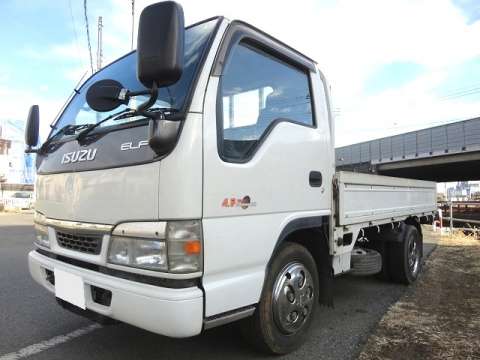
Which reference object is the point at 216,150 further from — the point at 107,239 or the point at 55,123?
the point at 55,123

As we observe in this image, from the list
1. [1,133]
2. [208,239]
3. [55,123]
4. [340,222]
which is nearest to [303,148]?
[340,222]

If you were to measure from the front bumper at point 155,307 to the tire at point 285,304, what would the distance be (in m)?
0.71

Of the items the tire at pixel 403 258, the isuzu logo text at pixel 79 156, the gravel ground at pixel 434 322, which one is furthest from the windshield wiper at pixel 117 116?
the tire at pixel 403 258

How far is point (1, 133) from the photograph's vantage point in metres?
51.1

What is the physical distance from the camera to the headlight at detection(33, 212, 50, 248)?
3198 mm

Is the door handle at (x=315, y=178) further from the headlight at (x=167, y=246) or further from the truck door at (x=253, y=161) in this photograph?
the headlight at (x=167, y=246)

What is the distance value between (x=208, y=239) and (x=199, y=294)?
305 millimetres

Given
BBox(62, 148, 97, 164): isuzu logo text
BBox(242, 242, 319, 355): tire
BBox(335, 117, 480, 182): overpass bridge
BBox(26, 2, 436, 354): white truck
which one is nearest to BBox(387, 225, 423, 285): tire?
BBox(26, 2, 436, 354): white truck

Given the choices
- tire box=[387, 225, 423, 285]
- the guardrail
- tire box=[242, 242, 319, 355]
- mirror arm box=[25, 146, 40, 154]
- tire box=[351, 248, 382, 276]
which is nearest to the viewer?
tire box=[242, 242, 319, 355]

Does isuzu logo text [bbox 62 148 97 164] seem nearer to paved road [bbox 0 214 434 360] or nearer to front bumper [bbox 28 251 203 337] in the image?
front bumper [bbox 28 251 203 337]

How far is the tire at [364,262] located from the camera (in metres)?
4.49

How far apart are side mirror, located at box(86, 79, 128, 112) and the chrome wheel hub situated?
5.33ft

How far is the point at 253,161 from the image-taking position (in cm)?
283

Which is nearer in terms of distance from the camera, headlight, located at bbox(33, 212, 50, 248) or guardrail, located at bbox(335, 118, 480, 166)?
headlight, located at bbox(33, 212, 50, 248)
